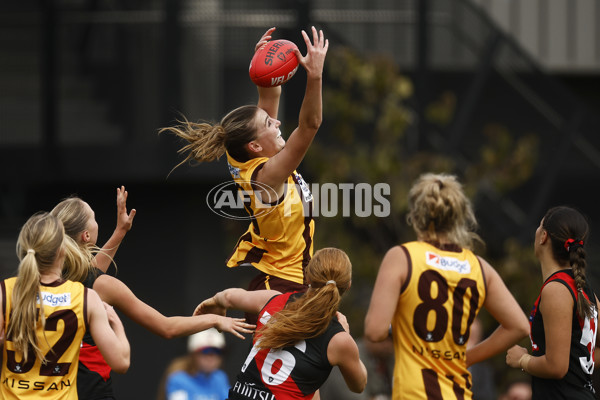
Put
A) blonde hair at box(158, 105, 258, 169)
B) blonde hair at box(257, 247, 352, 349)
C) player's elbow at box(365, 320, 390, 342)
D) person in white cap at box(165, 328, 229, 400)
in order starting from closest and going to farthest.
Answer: blonde hair at box(257, 247, 352, 349)
player's elbow at box(365, 320, 390, 342)
blonde hair at box(158, 105, 258, 169)
person in white cap at box(165, 328, 229, 400)

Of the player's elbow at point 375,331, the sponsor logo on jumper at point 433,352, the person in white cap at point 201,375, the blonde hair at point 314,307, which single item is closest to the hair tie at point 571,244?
the sponsor logo on jumper at point 433,352

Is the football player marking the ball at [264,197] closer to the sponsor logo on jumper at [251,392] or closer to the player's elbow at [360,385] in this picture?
the sponsor logo on jumper at [251,392]

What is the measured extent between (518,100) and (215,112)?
3306mm

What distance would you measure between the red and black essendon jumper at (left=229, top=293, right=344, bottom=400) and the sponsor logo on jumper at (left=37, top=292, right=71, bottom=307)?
936 millimetres

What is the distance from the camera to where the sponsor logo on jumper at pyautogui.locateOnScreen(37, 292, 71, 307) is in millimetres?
3977

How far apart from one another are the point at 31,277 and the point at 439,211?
2.19 m

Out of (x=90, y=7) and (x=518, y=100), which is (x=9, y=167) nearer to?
(x=90, y=7)

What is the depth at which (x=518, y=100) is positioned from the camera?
31.6 ft

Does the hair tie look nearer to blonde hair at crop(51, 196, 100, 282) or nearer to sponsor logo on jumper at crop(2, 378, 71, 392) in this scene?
blonde hair at crop(51, 196, 100, 282)

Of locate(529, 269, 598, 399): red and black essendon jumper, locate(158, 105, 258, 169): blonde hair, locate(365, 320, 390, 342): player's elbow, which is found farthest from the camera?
locate(158, 105, 258, 169): blonde hair

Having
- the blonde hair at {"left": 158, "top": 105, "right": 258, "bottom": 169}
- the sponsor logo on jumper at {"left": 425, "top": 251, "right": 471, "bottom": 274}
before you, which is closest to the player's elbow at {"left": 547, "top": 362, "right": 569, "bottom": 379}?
the sponsor logo on jumper at {"left": 425, "top": 251, "right": 471, "bottom": 274}

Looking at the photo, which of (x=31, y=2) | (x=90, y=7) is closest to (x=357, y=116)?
(x=90, y=7)

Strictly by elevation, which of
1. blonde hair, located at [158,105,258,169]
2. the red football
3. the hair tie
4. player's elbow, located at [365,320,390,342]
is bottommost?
player's elbow, located at [365,320,390,342]

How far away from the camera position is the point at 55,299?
399 cm
